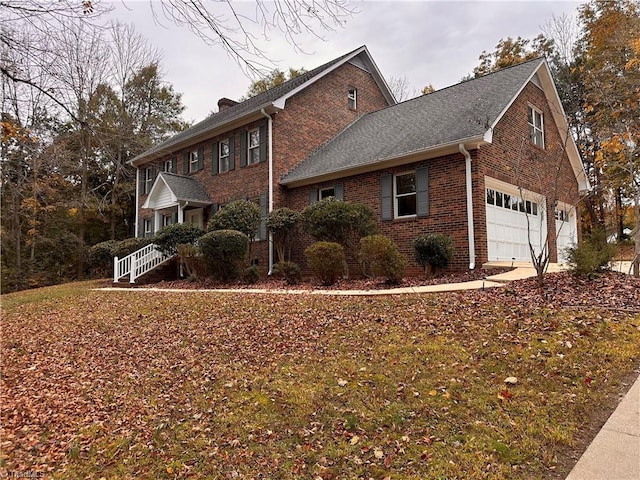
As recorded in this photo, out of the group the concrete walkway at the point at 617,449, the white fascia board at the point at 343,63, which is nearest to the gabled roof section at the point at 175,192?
the white fascia board at the point at 343,63

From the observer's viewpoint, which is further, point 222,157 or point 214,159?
point 214,159

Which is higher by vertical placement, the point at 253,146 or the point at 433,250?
the point at 253,146

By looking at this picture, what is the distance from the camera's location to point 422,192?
36.9 ft

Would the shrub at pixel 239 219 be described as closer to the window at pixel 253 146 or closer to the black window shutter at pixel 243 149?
the window at pixel 253 146

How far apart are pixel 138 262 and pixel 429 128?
11035mm

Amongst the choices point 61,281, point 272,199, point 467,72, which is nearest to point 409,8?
point 272,199

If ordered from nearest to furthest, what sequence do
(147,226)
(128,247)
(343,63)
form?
(128,247), (343,63), (147,226)

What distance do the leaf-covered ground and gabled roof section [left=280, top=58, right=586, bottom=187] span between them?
5264 mm

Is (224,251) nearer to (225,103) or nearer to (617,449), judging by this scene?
(617,449)

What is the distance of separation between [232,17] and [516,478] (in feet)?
13.7

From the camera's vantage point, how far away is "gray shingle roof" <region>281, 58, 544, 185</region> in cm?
1117

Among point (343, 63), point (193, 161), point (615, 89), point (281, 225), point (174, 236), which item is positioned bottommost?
point (174, 236)

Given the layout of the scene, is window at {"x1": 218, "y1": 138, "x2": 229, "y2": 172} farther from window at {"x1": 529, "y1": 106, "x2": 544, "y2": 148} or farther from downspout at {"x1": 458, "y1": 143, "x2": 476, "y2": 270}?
window at {"x1": 529, "y1": 106, "x2": 544, "y2": 148}

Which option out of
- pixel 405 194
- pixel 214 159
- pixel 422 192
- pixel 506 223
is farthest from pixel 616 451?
pixel 214 159
